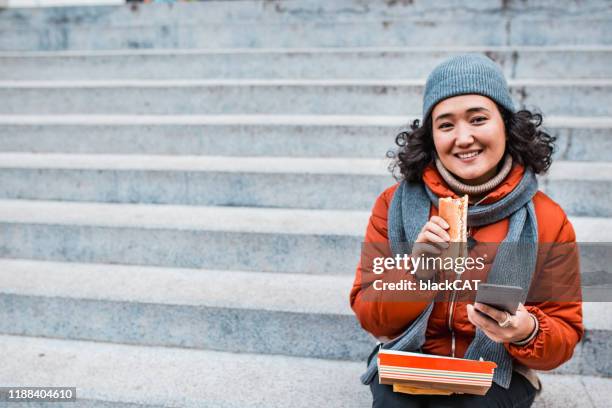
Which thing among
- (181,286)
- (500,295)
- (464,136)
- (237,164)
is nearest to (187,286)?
(181,286)

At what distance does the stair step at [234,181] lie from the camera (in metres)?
3.06

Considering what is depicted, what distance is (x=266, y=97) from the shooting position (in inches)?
161

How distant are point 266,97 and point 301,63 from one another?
612mm

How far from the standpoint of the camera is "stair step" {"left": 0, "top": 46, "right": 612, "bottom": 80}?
413 cm

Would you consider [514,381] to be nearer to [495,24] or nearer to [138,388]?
[138,388]

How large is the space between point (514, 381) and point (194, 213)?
2018mm

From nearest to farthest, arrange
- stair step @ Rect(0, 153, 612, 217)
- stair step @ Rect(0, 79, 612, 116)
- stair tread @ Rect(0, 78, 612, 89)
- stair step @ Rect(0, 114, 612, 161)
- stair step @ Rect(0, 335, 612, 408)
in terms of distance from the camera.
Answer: stair step @ Rect(0, 335, 612, 408)
stair step @ Rect(0, 153, 612, 217)
stair step @ Rect(0, 114, 612, 161)
stair step @ Rect(0, 79, 612, 116)
stair tread @ Rect(0, 78, 612, 89)

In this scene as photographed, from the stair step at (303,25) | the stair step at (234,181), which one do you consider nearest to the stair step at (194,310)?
the stair step at (234,181)

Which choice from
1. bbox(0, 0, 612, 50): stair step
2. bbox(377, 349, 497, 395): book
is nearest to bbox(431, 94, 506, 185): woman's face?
bbox(377, 349, 497, 395): book

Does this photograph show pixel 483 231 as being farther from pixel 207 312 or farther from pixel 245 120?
pixel 245 120

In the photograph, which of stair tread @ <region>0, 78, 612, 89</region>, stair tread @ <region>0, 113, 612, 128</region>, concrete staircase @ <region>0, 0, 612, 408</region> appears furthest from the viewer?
stair tread @ <region>0, 78, 612, 89</region>

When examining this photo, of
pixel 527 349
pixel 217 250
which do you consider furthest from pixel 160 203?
pixel 527 349

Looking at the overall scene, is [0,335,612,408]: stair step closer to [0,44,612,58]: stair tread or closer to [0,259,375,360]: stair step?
[0,259,375,360]: stair step

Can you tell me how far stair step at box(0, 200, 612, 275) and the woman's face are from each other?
1.23 metres
